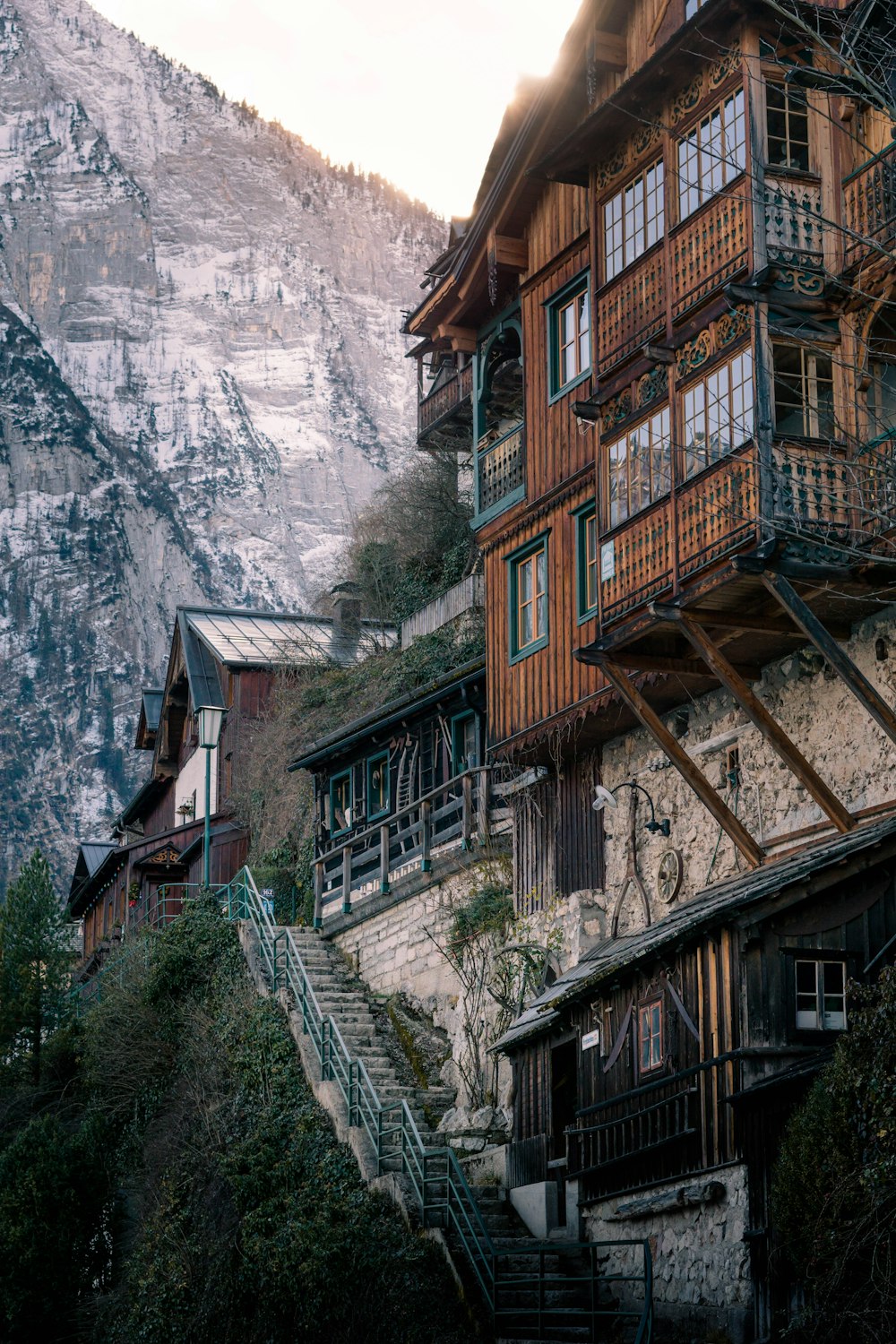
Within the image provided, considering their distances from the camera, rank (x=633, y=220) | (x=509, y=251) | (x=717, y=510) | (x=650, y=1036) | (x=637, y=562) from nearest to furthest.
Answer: (x=650, y=1036)
(x=717, y=510)
(x=637, y=562)
(x=633, y=220)
(x=509, y=251)

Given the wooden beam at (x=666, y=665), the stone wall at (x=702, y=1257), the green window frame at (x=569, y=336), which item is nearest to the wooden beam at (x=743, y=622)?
the wooden beam at (x=666, y=665)

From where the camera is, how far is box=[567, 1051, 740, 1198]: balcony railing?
56.5ft

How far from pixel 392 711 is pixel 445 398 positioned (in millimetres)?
12868

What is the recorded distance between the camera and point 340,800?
3422 cm

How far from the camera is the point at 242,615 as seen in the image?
48.0 m

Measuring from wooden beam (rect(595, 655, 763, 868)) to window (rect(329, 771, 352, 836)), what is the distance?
41.9ft

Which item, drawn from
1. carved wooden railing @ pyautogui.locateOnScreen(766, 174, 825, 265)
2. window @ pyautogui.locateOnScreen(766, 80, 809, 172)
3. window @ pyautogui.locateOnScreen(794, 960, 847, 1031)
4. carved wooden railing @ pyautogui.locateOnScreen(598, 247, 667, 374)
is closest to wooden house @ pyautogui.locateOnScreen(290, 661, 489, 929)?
carved wooden railing @ pyautogui.locateOnScreen(598, 247, 667, 374)

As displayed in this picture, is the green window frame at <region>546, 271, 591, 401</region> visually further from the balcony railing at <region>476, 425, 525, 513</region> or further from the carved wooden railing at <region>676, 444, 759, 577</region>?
the carved wooden railing at <region>676, 444, 759, 577</region>

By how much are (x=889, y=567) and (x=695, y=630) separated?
6.87 ft

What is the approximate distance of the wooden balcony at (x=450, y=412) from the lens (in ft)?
135

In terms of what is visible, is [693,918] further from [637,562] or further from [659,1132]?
[637,562]

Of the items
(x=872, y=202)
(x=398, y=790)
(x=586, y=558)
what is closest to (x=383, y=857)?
(x=398, y=790)

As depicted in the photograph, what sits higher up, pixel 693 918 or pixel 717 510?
pixel 717 510

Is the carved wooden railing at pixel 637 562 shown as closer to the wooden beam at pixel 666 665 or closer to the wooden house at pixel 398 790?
the wooden beam at pixel 666 665
